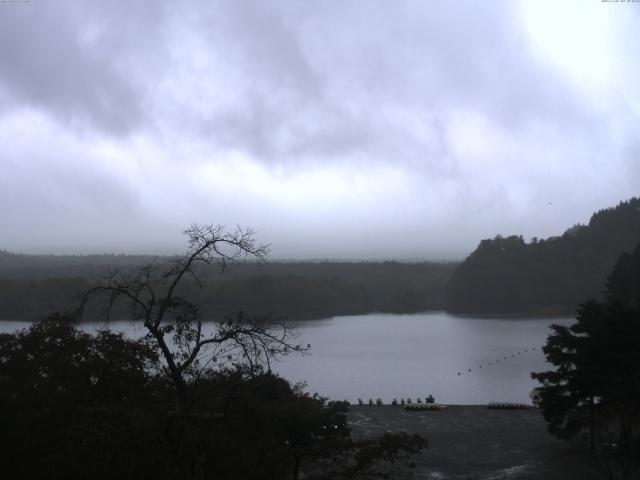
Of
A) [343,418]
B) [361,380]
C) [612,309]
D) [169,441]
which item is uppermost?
[612,309]

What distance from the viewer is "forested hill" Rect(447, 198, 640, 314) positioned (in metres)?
46.4

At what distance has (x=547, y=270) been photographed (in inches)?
1912

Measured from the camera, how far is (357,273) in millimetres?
67375

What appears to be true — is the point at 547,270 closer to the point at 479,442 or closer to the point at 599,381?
the point at 479,442

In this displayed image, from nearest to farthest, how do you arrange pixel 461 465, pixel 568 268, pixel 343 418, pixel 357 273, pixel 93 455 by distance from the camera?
pixel 93 455
pixel 343 418
pixel 461 465
pixel 568 268
pixel 357 273

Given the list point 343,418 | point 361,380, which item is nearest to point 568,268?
point 361,380

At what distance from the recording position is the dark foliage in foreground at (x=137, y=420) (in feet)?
14.5

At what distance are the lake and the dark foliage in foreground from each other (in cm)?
485

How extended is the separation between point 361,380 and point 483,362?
5.79 m

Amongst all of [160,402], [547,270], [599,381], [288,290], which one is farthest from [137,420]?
→ [547,270]

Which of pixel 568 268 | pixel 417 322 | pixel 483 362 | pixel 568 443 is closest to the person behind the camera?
pixel 568 443

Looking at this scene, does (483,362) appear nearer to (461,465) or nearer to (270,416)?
(461,465)

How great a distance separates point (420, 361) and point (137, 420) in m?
21.2

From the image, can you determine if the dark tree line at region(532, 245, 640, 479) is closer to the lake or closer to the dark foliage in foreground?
the lake
